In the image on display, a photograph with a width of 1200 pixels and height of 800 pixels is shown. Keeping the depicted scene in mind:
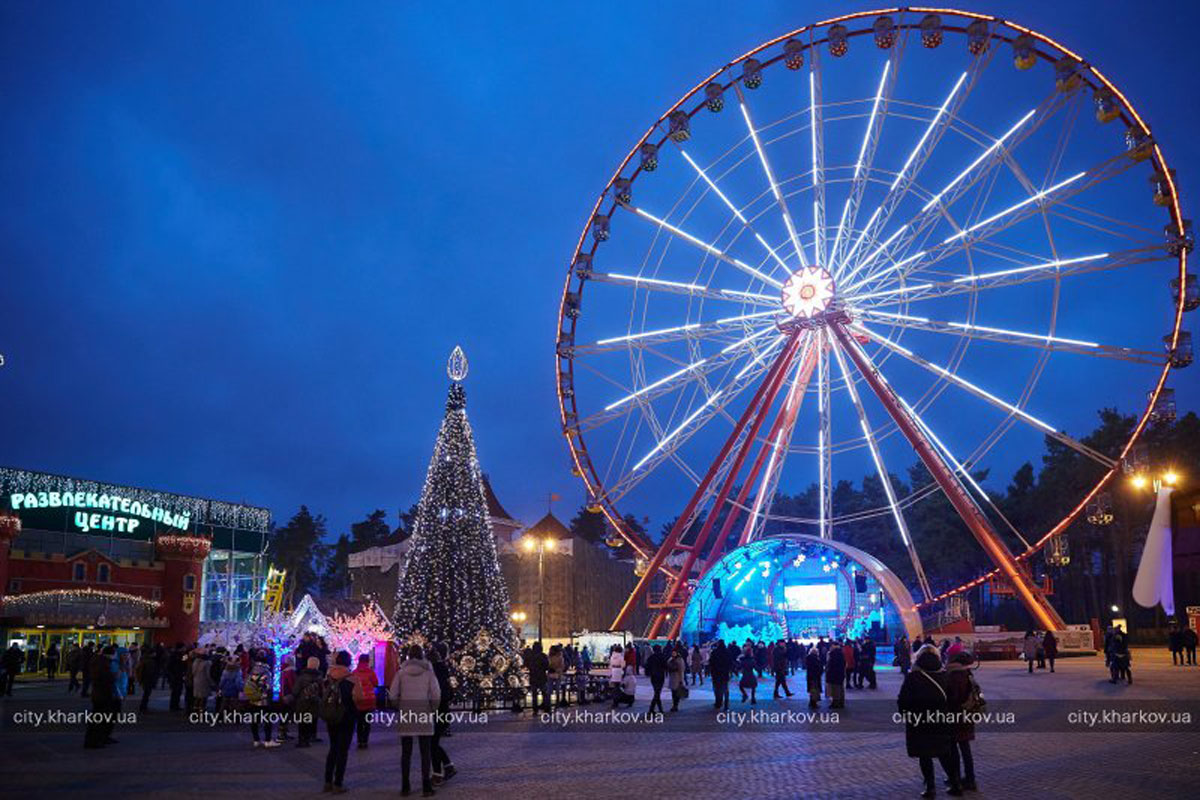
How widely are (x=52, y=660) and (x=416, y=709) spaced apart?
38196mm

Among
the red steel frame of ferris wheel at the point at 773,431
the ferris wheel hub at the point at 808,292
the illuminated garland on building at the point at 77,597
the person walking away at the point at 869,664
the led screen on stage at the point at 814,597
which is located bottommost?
the person walking away at the point at 869,664

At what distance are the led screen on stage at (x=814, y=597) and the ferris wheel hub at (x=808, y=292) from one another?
1066cm

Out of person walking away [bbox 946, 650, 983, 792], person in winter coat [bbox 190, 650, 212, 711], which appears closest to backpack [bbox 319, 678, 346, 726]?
person walking away [bbox 946, 650, 983, 792]

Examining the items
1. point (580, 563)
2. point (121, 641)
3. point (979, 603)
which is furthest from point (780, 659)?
point (979, 603)

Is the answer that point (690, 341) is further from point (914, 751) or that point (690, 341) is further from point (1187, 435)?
point (1187, 435)

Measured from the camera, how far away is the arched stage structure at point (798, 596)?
35125 mm

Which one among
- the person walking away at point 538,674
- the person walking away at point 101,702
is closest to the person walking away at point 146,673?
the person walking away at point 101,702

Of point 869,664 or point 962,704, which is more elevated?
point 962,704

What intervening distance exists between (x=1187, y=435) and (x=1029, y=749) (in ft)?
183

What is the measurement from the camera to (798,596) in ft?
119

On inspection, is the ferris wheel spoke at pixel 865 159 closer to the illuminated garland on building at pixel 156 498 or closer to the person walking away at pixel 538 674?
the person walking away at pixel 538 674

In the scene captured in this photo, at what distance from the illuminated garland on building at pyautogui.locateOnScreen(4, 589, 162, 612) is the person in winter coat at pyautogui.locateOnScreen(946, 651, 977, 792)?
45123 mm

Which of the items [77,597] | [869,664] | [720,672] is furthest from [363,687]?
[77,597]

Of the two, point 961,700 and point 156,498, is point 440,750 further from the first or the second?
point 156,498
